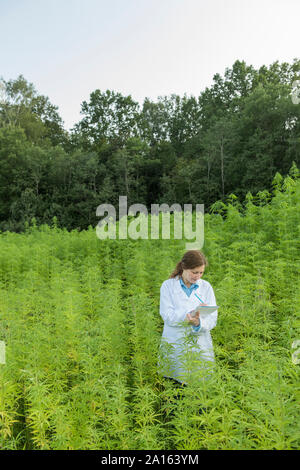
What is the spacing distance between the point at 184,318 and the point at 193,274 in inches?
15.5

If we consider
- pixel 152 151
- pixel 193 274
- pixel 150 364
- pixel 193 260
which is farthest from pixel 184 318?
pixel 152 151

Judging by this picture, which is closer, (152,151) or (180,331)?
(180,331)

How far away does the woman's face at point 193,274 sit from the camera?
9.68 ft

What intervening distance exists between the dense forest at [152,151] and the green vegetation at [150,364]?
17370mm

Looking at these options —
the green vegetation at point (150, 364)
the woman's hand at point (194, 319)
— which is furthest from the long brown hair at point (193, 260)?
the green vegetation at point (150, 364)

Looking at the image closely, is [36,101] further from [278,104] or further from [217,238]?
[217,238]

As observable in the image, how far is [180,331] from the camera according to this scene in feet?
9.24

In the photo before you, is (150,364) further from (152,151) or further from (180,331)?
(152,151)

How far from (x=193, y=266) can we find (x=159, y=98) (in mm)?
45364

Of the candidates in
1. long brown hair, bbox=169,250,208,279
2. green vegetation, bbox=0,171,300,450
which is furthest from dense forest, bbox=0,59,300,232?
long brown hair, bbox=169,250,208,279

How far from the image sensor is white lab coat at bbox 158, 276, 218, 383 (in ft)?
8.93
